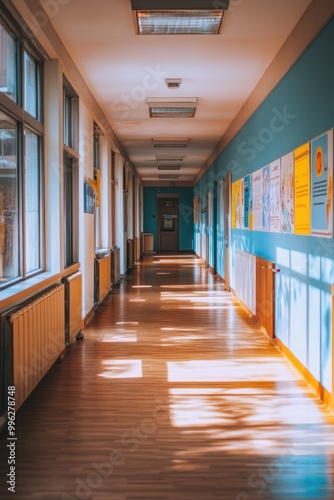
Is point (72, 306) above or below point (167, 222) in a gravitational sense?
below

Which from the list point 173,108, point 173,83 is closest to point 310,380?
point 173,83

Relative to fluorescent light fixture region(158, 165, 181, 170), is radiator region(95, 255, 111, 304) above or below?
below

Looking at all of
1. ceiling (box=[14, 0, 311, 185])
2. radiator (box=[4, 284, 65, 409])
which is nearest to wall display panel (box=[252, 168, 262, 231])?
ceiling (box=[14, 0, 311, 185])

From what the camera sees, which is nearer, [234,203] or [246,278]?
[246,278]

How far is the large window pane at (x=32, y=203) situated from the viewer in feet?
19.8

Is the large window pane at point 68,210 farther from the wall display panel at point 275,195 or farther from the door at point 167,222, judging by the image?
the door at point 167,222

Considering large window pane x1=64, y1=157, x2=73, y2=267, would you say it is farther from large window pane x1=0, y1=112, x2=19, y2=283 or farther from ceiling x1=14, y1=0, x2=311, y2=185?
large window pane x1=0, y1=112, x2=19, y2=283

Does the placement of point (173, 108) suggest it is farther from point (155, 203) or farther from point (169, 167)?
point (155, 203)

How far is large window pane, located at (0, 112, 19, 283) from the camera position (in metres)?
4.94

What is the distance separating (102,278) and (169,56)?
469 centimetres

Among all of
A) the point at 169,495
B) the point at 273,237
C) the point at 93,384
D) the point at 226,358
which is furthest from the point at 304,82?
the point at 169,495

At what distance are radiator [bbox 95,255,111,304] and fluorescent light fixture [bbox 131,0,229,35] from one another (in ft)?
15.7

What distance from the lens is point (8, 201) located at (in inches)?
202

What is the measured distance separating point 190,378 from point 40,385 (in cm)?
142
